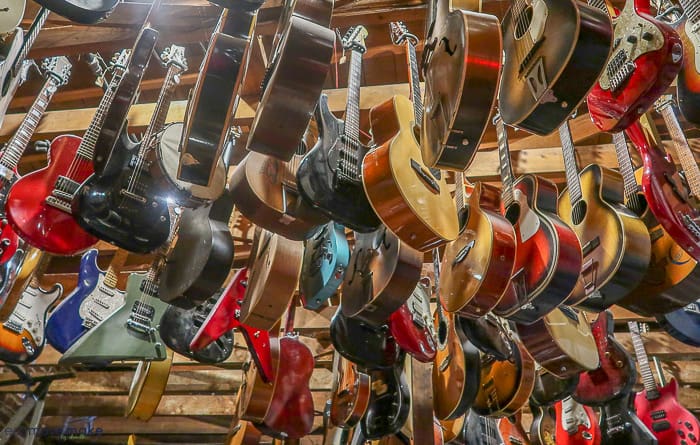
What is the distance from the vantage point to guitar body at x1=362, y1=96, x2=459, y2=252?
2012mm

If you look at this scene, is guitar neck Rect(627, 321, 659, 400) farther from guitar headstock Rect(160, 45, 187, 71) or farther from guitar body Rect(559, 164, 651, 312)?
guitar headstock Rect(160, 45, 187, 71)

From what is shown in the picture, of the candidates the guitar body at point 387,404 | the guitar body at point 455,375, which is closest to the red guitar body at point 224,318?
the guitar body at point 387,404

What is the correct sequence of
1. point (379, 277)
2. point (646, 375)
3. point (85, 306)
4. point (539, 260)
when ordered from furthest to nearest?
1. point (646, 375)
2. point (85, 306)
3. point (379, 277)
4. point (539, 260)

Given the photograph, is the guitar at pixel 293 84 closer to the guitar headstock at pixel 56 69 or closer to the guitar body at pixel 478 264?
the guitar body at pixel 478 264

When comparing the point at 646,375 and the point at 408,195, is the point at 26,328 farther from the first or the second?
the point at 646,375

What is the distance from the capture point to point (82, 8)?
73.2 inches

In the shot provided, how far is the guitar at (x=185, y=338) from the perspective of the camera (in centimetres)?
321

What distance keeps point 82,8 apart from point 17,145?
1.31m

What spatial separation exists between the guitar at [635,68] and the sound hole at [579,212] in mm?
448

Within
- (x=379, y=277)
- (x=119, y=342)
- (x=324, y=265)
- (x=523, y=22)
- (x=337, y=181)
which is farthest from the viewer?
(x=119, y=342)

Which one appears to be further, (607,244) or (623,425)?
(623,425)

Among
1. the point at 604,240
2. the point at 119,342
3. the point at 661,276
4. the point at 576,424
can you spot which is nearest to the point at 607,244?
the point at 604,240

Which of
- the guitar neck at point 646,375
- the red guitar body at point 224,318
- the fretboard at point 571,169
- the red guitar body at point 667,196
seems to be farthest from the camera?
the guitar neck at point 646,375

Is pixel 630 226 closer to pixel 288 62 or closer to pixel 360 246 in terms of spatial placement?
pixel 360 246
